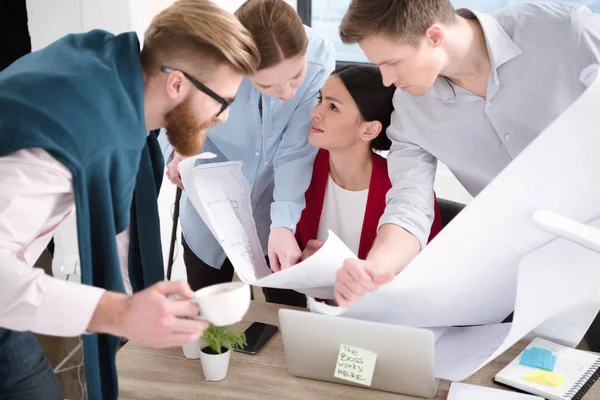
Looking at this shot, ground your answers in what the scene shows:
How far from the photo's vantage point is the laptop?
125 cm

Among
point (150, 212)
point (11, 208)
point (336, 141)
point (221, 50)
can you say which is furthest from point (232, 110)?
point (11, 208)

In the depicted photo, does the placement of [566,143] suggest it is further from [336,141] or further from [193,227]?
[193,227]

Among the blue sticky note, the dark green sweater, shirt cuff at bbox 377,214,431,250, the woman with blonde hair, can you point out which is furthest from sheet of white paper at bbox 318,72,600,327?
the dark green sweater

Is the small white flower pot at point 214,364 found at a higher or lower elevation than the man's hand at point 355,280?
lower

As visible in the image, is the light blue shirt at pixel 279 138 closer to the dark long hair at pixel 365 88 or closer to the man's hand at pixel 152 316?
the dark long hair at pixel 365 88

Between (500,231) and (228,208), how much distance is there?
0.72 m

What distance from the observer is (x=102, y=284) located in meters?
1.27

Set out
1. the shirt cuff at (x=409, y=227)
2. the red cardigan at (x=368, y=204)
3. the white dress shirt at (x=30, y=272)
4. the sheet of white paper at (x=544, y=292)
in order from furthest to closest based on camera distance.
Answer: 1. the red cardigan at (x=368, y=204)
2. the shirt cuff at (x=409, y=227)
3. the sheet of white paper at (x=544, y=292)
4. the white dress shirt at (x=30, y=272)

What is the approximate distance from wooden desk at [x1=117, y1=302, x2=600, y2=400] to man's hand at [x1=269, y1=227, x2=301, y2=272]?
11.2 inches

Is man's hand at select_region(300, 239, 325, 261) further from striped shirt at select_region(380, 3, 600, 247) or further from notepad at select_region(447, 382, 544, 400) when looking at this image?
notepad at select_region(447, 382, 544, 400)

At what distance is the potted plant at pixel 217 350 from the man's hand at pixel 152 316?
354 mm

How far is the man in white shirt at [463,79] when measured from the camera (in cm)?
151

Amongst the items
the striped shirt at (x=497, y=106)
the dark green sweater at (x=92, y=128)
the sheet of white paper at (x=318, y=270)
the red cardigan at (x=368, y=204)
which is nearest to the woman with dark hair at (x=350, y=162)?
the red cardigan at (x=368, y=204)

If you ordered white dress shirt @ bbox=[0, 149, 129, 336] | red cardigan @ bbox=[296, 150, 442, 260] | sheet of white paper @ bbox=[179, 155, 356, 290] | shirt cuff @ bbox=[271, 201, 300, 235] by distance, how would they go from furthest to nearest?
red cardigan @ bbox=[296, 150, 442, 260], shirt cuff @ bbox=[271, 201, 300, 235], sheet of white paper @ bbox=[179, 155, 356, 290], white dress shirt @ bbox=[0, 149, 129, 336]
